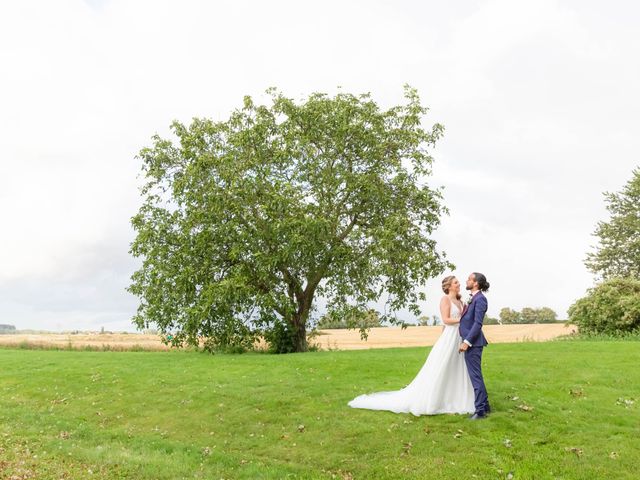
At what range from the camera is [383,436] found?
48.1ft

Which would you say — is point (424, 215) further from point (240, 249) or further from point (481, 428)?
point (481, 428)

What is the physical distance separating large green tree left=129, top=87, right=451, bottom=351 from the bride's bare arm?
1708 centimetres

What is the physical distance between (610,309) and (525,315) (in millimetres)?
41140

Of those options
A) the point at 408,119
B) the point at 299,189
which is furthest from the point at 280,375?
the point at 408,119

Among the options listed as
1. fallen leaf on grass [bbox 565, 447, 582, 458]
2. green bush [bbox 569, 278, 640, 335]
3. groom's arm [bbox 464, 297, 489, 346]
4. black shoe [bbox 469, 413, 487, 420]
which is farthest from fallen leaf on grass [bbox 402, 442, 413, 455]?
green bush [bbox 569, 278, 640, 335]

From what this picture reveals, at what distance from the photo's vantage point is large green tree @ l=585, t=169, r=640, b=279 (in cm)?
6366

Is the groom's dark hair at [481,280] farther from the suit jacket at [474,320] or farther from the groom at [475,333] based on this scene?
the suit jacket at [474,320]

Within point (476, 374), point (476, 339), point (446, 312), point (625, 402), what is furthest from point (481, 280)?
point (625, 402)

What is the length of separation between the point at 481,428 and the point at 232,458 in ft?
21.5

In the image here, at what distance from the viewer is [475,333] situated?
14875 mm

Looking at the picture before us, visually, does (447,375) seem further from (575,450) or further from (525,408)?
(575,450)

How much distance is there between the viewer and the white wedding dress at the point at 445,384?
15781 mm

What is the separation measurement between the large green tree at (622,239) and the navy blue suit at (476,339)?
55801 millimetres

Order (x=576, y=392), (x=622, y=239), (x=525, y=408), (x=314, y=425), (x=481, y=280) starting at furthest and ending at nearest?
(x=622, y=239) → (x=576, y=392) → (x=525, y=408) → (x=314, y=425) → (x=481, y=280)
